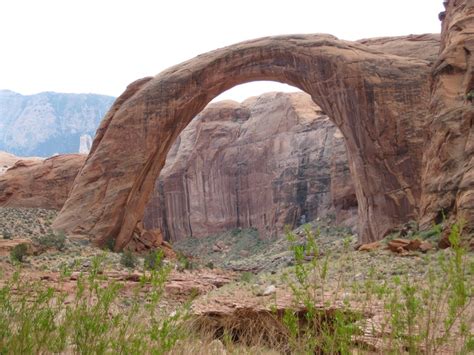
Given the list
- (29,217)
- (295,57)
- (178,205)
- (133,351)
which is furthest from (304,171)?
(133,351)

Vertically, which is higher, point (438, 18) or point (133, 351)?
point (438, 18)

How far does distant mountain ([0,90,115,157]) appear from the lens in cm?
13912

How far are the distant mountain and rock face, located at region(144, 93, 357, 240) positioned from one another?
99.9 m

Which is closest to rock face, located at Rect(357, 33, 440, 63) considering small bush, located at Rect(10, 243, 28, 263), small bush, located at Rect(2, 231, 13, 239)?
small bush, located at Rect(10, 243, 28, 263)

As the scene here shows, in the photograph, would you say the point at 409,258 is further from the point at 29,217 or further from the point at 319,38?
the point at 29,217

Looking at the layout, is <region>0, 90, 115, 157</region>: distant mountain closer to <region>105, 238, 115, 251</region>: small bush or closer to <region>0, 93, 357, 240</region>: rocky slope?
<region>0, 93, 357, 240</region>: rocky slope

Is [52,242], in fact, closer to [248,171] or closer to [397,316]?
[397,316]

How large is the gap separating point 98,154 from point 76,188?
1498 mm

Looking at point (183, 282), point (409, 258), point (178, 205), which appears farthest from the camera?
point (178, 205)

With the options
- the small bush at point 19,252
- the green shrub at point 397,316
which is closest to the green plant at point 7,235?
the small bush at point 19,252

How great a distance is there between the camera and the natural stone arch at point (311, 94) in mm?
16969

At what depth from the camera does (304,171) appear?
116 ft

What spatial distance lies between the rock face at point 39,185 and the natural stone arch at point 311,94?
21.2 ft

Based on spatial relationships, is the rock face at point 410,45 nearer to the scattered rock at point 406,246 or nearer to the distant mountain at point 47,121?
the scattered rock at point 406,246
